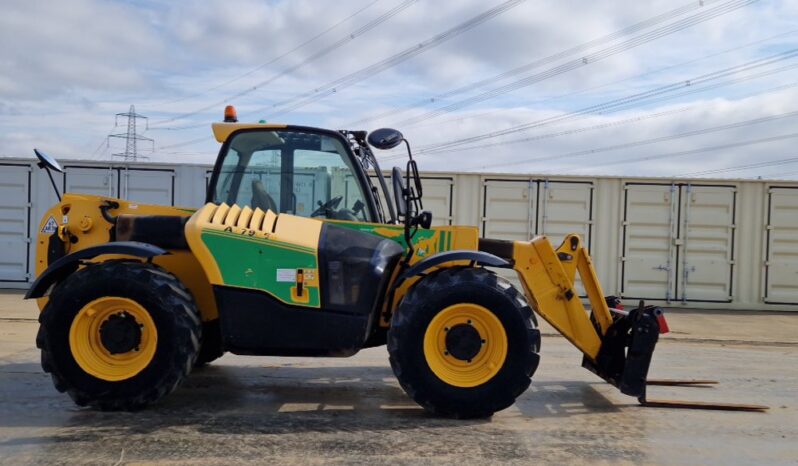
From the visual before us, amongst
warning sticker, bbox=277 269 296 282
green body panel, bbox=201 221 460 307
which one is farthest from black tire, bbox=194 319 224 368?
warning sticker, bbox=277 269 296 282

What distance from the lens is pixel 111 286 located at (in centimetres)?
516

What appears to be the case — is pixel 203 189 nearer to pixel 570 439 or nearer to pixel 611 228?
pixel 611 228

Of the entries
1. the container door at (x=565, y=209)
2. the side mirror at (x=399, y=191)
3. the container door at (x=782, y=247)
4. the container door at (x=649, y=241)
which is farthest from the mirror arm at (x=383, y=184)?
the container door at (x=782, y=247)

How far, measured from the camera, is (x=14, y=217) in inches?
547

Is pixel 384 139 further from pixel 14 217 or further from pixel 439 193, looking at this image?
pixel 14 217

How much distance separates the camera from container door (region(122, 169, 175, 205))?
45.3 ft

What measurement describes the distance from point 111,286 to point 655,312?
13.4ft

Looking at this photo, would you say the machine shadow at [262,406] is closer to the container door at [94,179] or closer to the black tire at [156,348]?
the black tire at [156,348]

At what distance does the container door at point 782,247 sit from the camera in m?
13.5

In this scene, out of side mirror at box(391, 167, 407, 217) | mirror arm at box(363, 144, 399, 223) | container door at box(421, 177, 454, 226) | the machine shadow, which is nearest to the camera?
the machine shadow

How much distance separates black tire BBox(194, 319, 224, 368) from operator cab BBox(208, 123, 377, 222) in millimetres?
1028

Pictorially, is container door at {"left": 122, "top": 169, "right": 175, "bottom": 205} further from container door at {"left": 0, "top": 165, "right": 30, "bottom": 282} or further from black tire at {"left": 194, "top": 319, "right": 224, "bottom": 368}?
black tire at {"left": 194, "top": 319, "right": 224, "bottom": 368}

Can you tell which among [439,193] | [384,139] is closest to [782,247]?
[439,193]

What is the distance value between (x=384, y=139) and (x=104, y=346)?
254cm
